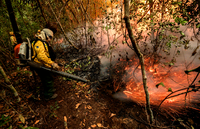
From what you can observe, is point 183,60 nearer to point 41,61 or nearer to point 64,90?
point 64,90

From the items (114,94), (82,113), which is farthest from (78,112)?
(114,94)

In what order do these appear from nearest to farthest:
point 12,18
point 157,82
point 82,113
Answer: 1. point 82,113
2. point 157,82
3. point 12,18

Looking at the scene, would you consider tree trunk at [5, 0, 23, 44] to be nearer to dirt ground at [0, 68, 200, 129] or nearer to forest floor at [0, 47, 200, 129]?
forest floor at [0, 47, 200, 129]

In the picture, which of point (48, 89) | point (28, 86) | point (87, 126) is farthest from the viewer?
point (28, 86)

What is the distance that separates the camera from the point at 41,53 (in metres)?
2.78

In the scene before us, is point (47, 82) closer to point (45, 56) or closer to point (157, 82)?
point (45, 56)

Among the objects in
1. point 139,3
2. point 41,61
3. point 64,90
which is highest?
point 139,3

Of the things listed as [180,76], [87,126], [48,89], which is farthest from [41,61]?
[180,76]

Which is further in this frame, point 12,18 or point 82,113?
point 12,18

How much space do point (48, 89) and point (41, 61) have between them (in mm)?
1095

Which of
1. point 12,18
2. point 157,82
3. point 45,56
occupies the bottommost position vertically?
point 157,82

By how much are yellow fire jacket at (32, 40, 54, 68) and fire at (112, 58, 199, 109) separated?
3.05m

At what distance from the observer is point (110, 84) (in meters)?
4.54

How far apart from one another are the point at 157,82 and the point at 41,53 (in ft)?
16.5
